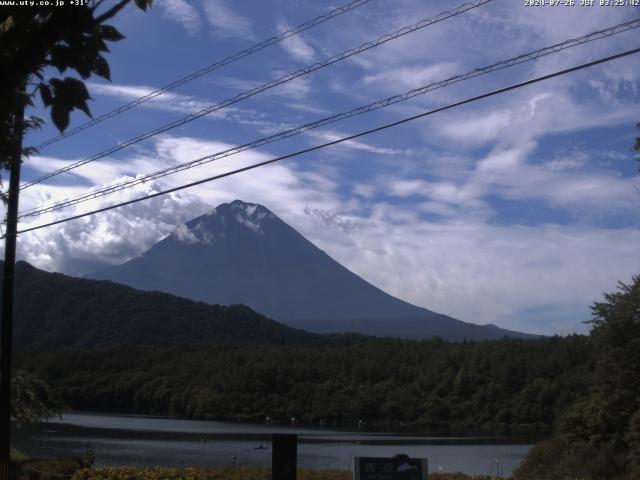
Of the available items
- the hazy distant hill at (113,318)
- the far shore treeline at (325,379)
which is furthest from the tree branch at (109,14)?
the hazy distant hill at (113,318)

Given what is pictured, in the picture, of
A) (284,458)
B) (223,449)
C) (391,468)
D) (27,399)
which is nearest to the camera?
(391,468)

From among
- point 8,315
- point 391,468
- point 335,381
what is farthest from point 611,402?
point 335,381

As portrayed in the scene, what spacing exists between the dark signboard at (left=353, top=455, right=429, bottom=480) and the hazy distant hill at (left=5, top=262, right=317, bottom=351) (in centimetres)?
11996

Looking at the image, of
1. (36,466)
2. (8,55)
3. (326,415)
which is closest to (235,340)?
(326,415)

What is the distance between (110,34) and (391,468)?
7184 mm

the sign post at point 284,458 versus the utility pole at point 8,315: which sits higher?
the utility pole at point 8,315

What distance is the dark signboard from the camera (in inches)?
383

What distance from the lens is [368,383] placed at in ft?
345

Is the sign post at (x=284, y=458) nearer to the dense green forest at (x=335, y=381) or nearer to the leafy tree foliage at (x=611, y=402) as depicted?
the leafy tree foliage at (x=611, y=402)

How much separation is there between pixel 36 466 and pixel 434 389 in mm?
83676

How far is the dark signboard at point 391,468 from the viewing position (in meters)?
9.72

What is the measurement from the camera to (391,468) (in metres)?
9.78

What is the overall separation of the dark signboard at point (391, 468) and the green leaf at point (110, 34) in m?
6.92

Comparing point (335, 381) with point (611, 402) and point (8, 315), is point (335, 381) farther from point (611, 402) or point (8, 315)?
point (8, 315)
